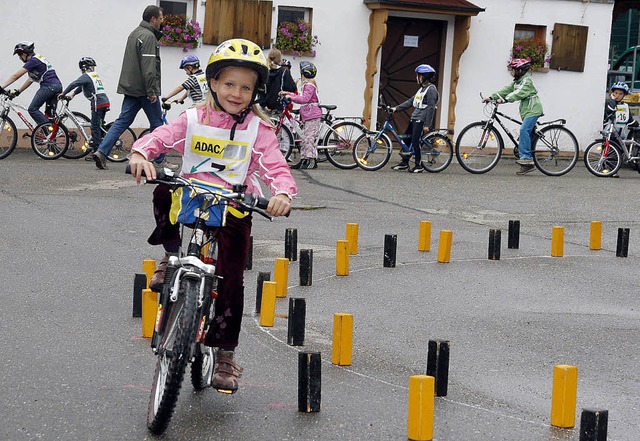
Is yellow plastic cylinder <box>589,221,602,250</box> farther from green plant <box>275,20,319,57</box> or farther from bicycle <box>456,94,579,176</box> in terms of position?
green plant <box>275,20,319,57</box>

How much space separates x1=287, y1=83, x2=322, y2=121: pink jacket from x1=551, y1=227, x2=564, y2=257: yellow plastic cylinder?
8.35 metres

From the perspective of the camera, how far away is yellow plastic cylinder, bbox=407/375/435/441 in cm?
545

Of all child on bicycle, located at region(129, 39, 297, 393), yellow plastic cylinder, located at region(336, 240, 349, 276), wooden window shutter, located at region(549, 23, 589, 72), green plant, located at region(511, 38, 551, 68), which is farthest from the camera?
wooden window shutter, located at region(549, 23, 589, 72)

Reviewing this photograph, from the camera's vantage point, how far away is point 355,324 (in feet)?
27.3

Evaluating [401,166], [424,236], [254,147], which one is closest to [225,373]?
[254,147]

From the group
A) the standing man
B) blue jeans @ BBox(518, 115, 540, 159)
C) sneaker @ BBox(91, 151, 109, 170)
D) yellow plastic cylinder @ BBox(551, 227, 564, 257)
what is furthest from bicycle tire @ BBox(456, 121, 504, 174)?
yellow plastic cylinder @ BBox(551, 227, 564, 257)

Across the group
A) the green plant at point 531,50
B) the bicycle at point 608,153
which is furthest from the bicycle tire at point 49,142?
the green plant at point 531,50

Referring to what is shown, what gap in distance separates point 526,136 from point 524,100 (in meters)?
0.60

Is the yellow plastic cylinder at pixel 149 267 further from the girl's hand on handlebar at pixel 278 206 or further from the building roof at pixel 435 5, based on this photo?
the building roof at pixel 435 5

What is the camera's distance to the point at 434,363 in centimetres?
627

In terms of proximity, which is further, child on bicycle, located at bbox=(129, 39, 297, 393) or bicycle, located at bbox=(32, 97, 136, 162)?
bicycle, located at bbox=(32, 97, 136, 162)

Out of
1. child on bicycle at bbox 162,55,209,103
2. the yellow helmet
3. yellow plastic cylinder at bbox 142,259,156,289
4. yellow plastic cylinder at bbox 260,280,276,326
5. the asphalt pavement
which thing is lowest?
the asphalt pavement

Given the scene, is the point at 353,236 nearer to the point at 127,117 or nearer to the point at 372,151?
the point at 127,117

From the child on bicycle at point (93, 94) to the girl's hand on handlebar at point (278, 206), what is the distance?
561 inches
